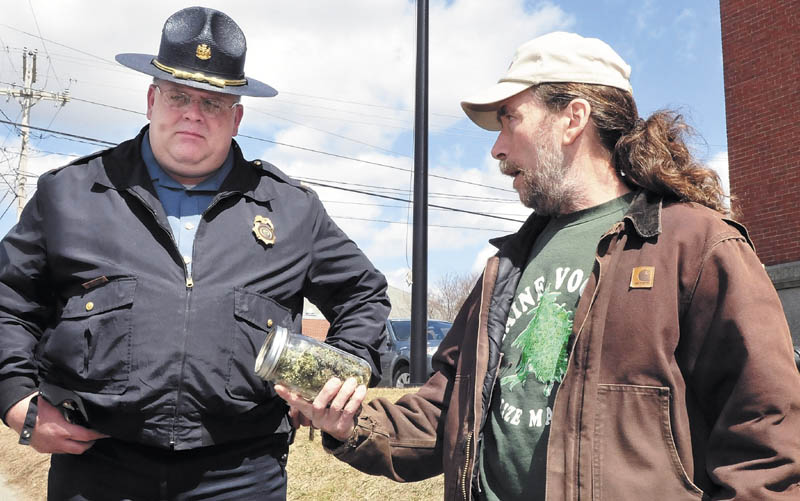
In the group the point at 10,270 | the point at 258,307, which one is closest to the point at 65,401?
the point at 10,270

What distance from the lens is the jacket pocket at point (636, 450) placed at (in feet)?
6.09

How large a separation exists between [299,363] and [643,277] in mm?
954

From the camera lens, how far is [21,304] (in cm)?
248

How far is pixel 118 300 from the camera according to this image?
2369mm

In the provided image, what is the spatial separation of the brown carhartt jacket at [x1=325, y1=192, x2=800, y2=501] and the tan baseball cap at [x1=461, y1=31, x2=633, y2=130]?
1.61ft

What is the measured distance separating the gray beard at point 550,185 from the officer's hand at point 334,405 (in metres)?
0.81

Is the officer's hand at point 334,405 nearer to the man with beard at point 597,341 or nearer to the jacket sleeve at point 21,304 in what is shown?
the man with beard at point 597,341

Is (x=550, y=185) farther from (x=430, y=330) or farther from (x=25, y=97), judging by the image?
(x=25, y=97)

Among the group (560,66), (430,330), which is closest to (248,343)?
(560,66)

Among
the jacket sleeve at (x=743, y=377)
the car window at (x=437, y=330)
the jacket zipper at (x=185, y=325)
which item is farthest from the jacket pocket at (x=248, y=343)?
the car window at (x=437, y=330)

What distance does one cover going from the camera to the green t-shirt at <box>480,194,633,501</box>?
214 cm

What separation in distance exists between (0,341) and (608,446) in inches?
72.5

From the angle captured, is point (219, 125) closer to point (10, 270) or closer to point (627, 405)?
point (10, 270)

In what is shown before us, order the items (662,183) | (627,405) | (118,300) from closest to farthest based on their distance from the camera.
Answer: (627,405)
(662,183)
(118,300)
